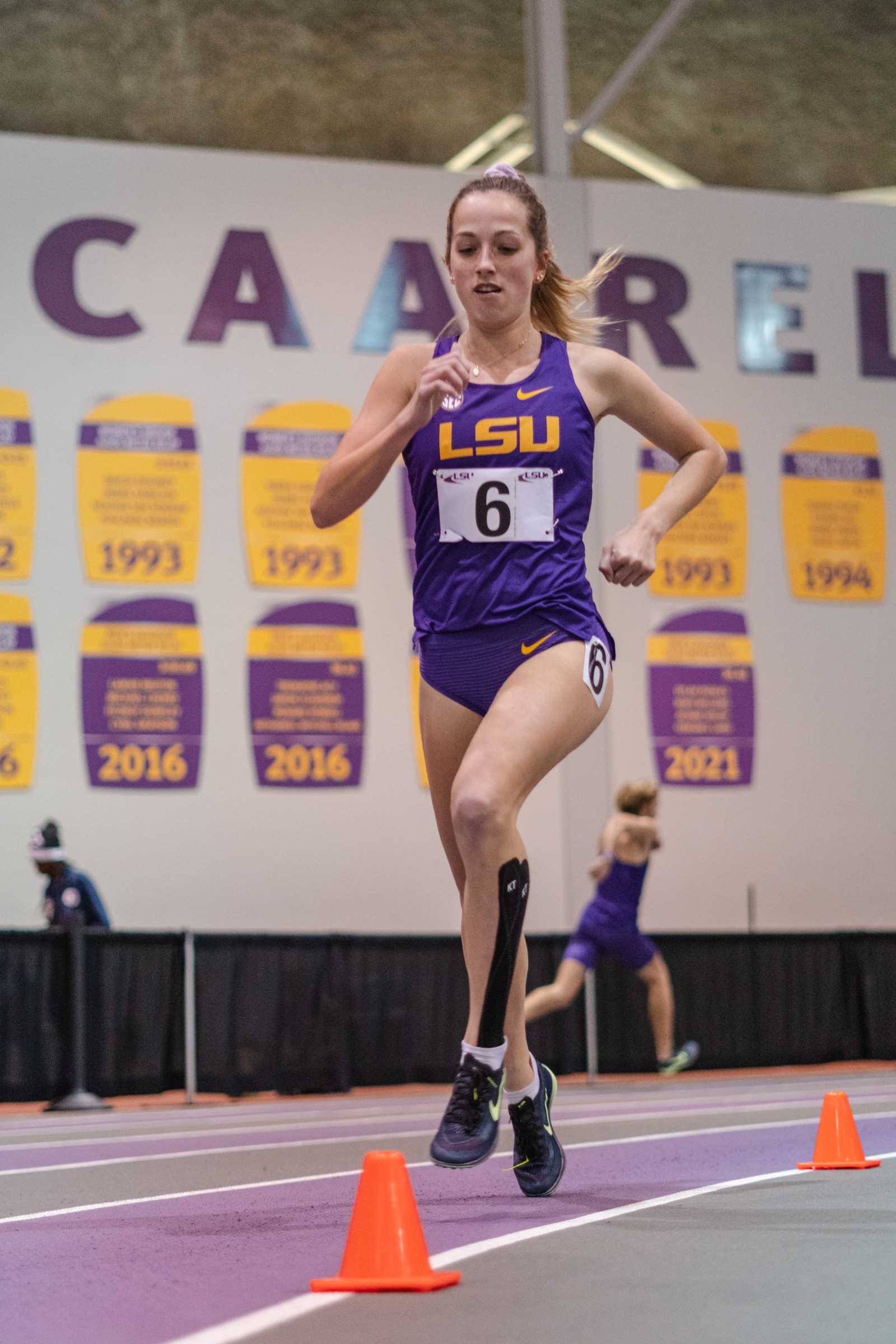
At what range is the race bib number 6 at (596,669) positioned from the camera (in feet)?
11.6

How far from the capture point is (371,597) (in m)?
12.8

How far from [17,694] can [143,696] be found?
2.83 feet

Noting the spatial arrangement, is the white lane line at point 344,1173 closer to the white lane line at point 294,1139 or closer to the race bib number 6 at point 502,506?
the white lane line at point 294,1139

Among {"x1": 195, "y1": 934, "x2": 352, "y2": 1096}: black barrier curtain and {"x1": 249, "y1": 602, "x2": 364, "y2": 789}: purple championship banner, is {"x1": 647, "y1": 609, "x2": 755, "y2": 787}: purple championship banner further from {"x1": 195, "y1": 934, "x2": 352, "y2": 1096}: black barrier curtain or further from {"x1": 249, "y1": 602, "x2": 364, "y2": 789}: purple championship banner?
{"x1": 195, "y1": 934, "x2": 352, "y2": 1096}: black barrier curtain

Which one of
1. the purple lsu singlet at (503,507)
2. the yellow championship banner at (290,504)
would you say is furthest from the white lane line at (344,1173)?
the yellow championship banner at (290,504)

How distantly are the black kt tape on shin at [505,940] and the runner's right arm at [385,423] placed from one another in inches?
30.9

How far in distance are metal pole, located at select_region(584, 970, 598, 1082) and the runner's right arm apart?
24.4 feet

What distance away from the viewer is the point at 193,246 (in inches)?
500

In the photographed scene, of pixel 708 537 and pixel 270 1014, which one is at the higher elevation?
pixel 708 537

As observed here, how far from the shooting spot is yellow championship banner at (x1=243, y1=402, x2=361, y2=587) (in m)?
12.6

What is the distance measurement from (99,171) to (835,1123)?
10.3 metres

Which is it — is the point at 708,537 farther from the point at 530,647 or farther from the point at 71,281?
the point at 530,647

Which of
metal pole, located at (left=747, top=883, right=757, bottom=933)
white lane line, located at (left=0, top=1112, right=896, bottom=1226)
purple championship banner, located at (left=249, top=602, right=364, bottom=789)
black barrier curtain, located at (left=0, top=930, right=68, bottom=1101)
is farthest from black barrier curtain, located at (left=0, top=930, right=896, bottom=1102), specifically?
white lane line, located at (left=0, top=1112, right=896, bottom=1226)

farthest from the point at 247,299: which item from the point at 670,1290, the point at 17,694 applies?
the point at 670,1290
